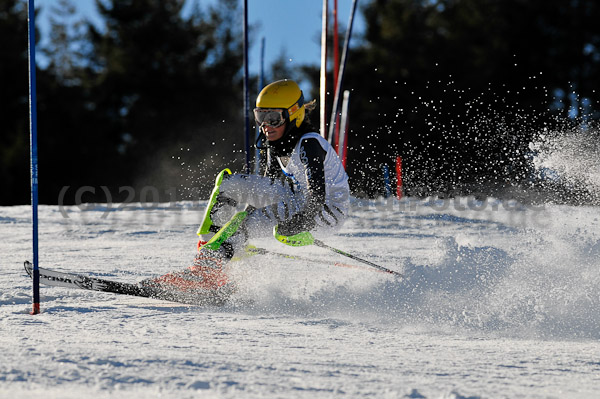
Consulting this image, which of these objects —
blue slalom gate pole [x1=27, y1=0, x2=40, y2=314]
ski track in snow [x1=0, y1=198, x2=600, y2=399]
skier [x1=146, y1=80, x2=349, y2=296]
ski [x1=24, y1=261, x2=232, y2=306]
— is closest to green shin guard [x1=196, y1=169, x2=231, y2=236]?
skier [x1=146, y1=80, x2=349, y2=296]

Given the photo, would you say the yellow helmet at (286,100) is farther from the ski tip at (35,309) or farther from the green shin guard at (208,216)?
the ski tip at (35,309)

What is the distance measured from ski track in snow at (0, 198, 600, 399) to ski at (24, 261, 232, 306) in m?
0.05

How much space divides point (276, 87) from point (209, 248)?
1018 millimetres

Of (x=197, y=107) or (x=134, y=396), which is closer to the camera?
(x=134, y=396)

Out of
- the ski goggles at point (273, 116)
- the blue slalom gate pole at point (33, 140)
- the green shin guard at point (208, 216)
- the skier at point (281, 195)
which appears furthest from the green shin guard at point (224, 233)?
the blue slalom gate pole at point (33, 140)

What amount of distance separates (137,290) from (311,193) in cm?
102

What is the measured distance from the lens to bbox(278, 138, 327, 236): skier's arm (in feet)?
12.5

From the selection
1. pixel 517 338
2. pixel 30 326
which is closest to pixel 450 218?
pixel 517 338

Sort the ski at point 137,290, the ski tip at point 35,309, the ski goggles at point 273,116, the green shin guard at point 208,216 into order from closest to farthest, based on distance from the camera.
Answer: the ski tip at point 35,309, the ski at point 137,290, the green shin guard at point 208,216, the ski goggles at point 273,116

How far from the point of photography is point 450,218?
870cm

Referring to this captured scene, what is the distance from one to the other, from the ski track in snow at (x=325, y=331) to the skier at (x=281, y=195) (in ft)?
0.67

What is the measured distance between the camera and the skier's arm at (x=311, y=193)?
12.5 feet

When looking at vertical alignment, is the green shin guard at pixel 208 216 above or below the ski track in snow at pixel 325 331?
above

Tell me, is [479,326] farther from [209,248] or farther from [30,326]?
[30,326]
